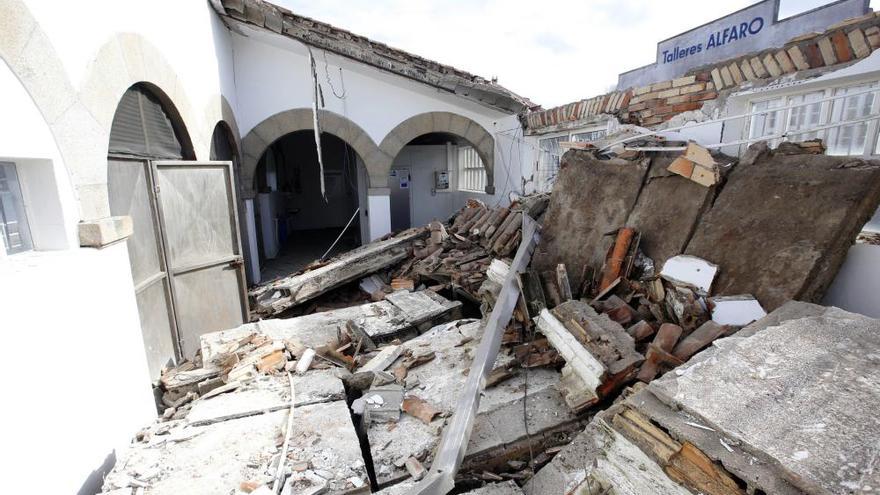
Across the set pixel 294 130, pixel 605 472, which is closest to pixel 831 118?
pixel 605 472

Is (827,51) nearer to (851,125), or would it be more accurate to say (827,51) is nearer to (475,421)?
(851,125)

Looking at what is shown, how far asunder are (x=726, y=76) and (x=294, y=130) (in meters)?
7.86

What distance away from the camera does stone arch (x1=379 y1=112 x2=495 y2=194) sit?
918 cm

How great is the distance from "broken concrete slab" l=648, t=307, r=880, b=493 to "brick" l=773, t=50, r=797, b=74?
2683 mm

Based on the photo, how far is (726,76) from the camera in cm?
426

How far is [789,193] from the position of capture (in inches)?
120

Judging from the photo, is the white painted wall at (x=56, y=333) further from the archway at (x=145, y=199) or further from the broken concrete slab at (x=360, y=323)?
the broken concrete slab at (x=360, y=323)

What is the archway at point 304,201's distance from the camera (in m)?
10.4

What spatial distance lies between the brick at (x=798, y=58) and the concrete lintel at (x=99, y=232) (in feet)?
20.4

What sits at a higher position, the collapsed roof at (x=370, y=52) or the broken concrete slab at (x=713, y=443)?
the collapsed roof at (x=370, y=52)

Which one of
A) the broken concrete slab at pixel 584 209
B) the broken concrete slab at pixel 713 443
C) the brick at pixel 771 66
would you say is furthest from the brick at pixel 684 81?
the broken concrete slab at pixel 713 443

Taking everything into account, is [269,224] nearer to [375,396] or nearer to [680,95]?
[375,396]

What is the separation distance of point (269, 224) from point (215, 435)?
27.9ft

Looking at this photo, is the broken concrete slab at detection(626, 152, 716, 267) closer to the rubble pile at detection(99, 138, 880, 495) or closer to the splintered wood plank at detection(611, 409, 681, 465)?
the rubble pile at detection(99, 138, 880, 495)
